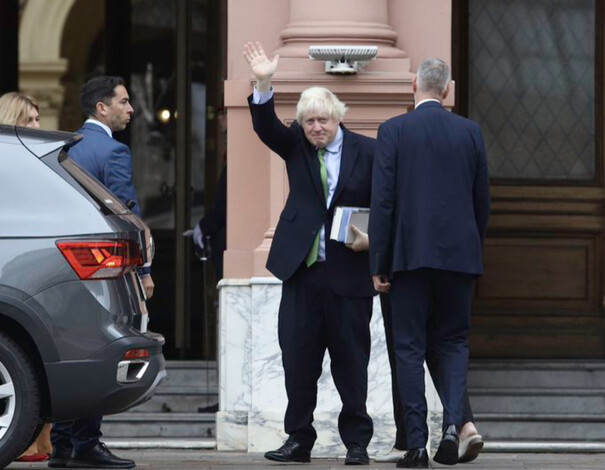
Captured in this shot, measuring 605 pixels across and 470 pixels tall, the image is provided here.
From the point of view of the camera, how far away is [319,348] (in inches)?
398

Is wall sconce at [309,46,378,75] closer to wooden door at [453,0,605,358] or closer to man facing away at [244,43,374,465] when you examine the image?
man facing away at [244,43,374,465]

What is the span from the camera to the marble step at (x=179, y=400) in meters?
13.2

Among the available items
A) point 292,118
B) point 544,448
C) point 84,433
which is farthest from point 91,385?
point 544,448

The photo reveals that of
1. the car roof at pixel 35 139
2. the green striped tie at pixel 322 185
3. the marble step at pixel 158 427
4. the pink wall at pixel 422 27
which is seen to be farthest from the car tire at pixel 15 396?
the pink wall at pixel 422 27

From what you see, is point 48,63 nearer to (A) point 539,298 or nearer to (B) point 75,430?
(A) point 539,298

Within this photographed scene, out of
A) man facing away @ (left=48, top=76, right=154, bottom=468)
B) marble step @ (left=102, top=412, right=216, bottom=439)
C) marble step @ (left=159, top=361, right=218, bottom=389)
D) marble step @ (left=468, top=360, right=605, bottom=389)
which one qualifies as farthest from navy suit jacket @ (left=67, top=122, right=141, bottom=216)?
marble step @ (left=468, top=360, right=605, bottom=389)

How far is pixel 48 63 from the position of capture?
15570 millimetres

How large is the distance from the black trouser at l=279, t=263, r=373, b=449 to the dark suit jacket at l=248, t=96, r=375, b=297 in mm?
80

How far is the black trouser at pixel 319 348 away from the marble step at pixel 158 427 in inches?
101

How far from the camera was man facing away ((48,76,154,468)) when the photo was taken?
10.0m

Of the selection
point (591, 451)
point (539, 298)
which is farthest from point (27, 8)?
point (591, 451)

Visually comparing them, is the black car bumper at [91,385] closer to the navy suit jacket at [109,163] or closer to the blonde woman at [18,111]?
the navy suit jacket at [109,163]

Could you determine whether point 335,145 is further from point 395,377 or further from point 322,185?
point 395,377

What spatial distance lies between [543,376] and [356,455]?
3526mm
